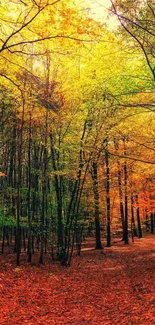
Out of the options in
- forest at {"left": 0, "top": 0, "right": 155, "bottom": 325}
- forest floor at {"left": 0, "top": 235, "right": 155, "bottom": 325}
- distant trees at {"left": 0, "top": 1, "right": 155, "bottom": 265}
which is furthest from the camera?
forest floor at {"left": 0, "top": 235, "right": 155, "bottom": 325}

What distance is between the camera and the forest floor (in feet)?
19.4

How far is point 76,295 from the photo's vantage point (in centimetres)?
812

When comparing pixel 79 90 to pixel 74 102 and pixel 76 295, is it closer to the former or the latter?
pixel 74 102

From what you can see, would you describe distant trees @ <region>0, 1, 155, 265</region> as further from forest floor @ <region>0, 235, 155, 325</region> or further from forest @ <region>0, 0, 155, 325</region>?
forest floor @ <region>0, 235, 155, 325</region>

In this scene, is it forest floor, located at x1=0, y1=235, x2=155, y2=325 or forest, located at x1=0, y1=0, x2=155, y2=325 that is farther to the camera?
forest floor, located at x1=0, y1=235, x2=155, y2=325

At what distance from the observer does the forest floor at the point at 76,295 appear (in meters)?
5.93

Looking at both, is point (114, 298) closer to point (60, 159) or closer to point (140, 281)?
point (140, 281)

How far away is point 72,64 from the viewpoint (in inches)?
503

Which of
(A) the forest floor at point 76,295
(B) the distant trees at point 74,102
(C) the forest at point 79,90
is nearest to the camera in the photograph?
(C) the forest at point 79,90

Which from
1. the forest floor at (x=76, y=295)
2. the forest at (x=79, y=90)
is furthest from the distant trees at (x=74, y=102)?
the forest floor at (x=76, y=295)

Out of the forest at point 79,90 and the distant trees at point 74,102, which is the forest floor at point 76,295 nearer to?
the forest at point 79,90

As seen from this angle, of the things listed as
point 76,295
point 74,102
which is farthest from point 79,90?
point 76,295

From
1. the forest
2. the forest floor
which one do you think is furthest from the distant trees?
the forest floor

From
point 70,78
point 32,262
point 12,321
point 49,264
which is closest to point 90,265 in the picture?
point 49,264
